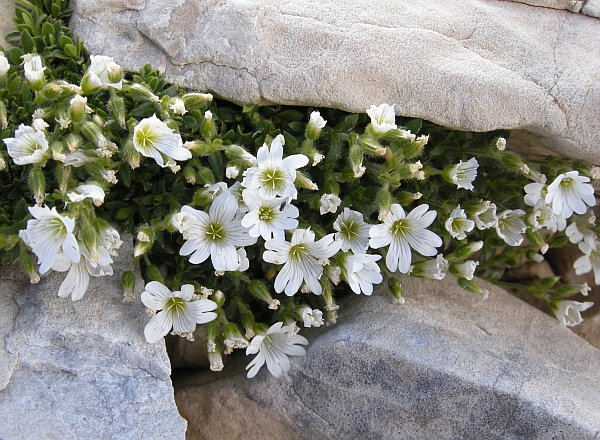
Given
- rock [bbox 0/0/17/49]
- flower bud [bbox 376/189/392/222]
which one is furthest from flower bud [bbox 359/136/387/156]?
rock [bbox 0/0/17/49]

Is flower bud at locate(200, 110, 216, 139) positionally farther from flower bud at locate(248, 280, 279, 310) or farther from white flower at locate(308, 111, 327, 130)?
flower bud at locate(248, 280, 279, 310)

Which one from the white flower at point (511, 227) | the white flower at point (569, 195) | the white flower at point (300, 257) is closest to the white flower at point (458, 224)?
the white flower at point (511, 227)

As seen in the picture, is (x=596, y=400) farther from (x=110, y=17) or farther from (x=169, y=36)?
(x=110, y=17)

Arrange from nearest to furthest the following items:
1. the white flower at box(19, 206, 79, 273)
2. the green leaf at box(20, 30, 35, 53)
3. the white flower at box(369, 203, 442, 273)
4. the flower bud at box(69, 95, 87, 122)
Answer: the white flower at box(19, 206, 79, 273) < the flower bud at box(69, 95, 87, 122) < the white flower at box(369, 203, 442, 273) < the green leaf at box(20, 30, 35, 53)

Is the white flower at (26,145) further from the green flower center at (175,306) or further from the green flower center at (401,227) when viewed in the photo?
the green flower center at (401,227)

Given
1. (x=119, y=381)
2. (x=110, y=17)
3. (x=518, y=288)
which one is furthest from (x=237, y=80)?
(x=518, y=288)

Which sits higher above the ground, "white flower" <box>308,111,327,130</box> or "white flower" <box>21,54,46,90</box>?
"white flower" <box>21,54,46,90</box>
